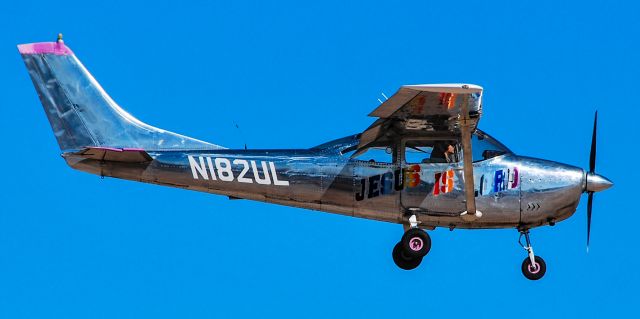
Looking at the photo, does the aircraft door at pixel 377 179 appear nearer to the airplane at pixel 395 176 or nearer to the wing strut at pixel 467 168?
the airplane at pixel 395 176

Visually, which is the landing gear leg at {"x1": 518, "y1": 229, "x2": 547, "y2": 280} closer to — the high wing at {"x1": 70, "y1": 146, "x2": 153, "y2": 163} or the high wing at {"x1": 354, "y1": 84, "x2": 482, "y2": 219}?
the high wing at {"x1": 354, "y1": 84, "x2": 482, "y2": 219}

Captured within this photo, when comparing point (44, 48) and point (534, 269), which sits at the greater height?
point (44, 48)

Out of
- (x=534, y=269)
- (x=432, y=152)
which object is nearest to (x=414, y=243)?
(x=432, y=152)

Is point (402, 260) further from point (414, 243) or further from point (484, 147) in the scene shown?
point (484, 147)

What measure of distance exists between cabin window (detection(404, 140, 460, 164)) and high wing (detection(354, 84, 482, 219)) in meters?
0.15

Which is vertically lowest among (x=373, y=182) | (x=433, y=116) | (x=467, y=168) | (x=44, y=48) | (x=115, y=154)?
(x=373, y=182)

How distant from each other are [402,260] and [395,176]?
1.44m

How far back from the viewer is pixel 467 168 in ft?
55.7

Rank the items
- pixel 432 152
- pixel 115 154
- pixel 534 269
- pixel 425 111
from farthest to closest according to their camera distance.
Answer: pixel 534 269, pixel 432 152, pixel 115 154, pixel 425 111

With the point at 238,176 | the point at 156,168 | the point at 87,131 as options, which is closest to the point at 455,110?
the point at 238,176

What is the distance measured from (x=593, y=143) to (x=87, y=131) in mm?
8386

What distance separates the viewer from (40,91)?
59.4 feet

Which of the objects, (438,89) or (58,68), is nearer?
(438,89)

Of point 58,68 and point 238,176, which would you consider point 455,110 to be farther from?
point 58,68
